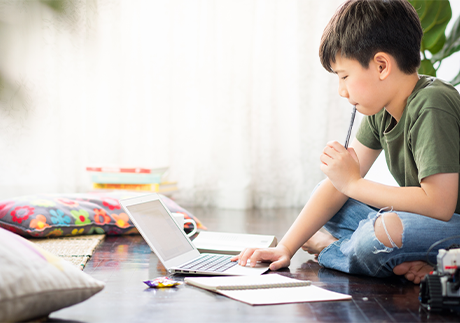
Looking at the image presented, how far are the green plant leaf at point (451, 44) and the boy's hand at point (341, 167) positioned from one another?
941mm

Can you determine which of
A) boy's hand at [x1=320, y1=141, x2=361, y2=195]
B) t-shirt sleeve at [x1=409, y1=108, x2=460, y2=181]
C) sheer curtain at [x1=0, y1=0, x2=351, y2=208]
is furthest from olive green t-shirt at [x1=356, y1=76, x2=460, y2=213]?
sheer curtain at [x1=0, y1=0, x2=351, y2=208]

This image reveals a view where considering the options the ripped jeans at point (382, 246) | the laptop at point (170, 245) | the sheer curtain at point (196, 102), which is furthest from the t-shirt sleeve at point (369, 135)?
the sheer curtain at point (196, 102)

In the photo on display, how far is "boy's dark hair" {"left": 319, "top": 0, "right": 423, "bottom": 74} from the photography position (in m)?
0.88

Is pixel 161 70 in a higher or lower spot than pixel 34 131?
higher

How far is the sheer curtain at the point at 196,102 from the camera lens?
2.14 metres

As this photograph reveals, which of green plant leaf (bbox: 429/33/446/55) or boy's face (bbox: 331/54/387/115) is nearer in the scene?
boy's face (bbox: 331/54/387/115)

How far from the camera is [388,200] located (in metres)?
0.86

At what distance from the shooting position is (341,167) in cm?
90

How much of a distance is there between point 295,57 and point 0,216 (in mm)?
1571

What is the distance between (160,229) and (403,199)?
0.53m

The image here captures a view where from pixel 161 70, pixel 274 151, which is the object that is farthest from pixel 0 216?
pixel 274 151

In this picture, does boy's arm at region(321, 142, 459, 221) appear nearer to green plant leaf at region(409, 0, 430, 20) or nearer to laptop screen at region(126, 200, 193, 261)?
laptop screen at region(126, 200, 193, 261)

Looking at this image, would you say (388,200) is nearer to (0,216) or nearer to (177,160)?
(0,216)

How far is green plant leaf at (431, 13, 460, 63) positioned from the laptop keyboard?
43.8 inches
